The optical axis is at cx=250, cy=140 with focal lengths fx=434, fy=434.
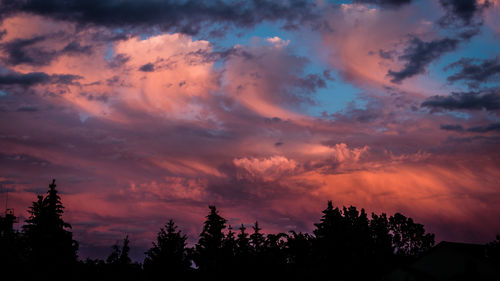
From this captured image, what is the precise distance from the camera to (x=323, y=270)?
50.2m

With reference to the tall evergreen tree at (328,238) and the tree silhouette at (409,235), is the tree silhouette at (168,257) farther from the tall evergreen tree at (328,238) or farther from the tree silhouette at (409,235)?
the tree silhouette at (409,235)

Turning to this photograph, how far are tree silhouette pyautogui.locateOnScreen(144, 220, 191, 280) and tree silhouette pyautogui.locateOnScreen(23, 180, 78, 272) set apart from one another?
807 centimetres

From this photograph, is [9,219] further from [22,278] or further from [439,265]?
[439,265]

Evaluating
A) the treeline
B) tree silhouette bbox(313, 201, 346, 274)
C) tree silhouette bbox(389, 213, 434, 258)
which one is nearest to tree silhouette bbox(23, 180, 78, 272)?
the treeline

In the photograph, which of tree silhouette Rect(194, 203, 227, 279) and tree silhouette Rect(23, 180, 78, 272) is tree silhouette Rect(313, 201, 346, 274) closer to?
tree silhouette Rect(194, 203, 227, 279)

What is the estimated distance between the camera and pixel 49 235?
45531 mm

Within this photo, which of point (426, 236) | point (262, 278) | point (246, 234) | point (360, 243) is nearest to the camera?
point (262, 278)

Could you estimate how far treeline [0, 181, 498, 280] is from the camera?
4202 centimetres

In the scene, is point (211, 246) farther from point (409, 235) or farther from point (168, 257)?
point (409, 235)

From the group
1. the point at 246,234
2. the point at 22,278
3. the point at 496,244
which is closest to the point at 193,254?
the point at 246,234

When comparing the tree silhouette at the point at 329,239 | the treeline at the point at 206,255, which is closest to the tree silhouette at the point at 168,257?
the treeline at the point at 206,255

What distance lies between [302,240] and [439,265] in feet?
87.7

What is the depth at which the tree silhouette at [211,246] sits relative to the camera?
4963cm

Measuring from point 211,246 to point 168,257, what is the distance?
29.5 feet
